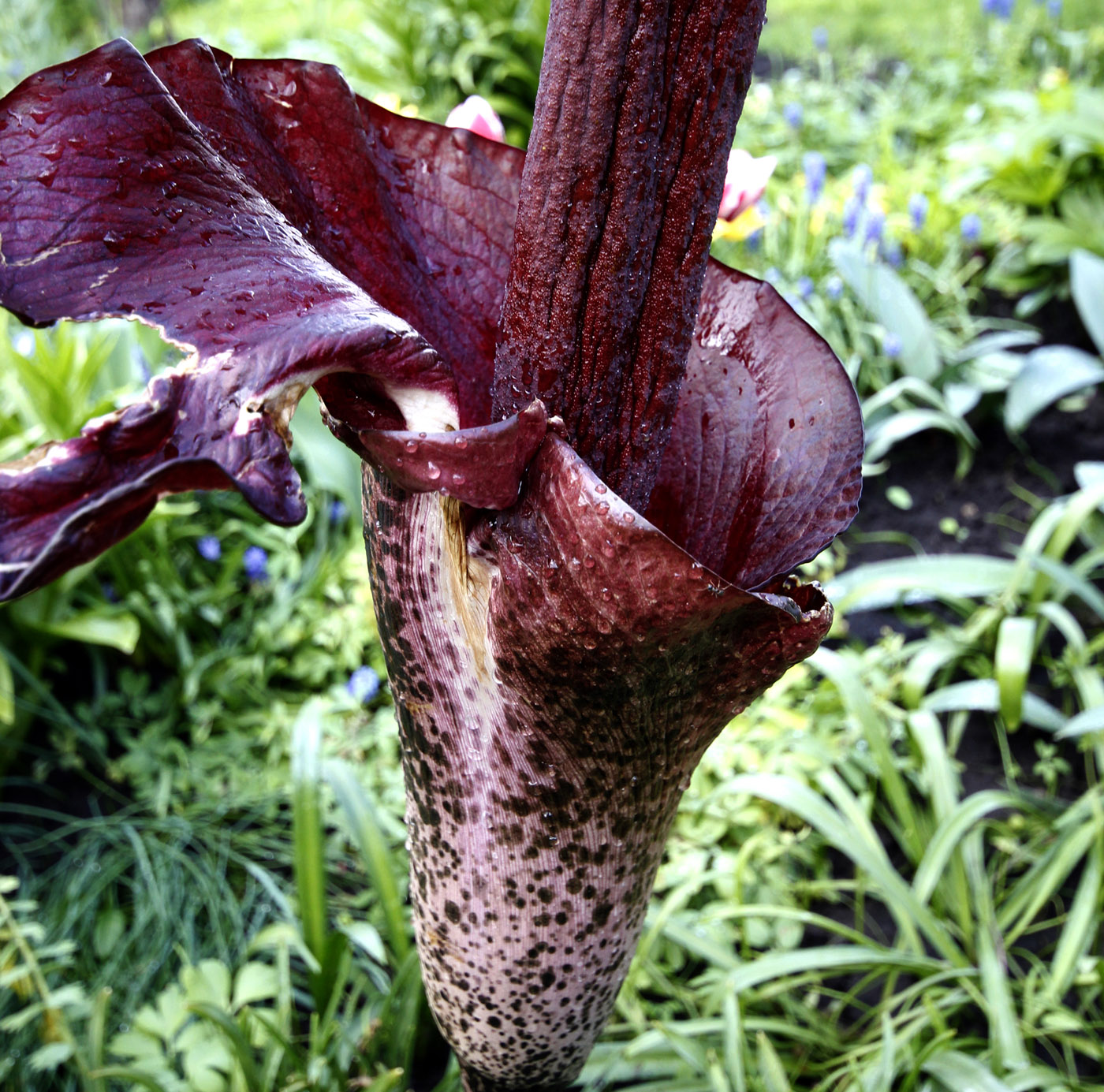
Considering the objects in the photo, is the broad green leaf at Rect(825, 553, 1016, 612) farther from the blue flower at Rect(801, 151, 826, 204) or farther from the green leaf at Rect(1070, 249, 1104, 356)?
the blue flower at Rect(801, 151, 826, 204)

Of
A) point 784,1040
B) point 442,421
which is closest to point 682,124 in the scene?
point 442,421

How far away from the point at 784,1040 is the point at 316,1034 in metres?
0.61

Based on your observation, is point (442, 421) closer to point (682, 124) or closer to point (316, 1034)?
point (682, 124)

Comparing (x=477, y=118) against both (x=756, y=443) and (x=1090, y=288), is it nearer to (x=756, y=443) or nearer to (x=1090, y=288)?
(x=756, y=443)

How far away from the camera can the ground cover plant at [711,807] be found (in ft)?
3.79

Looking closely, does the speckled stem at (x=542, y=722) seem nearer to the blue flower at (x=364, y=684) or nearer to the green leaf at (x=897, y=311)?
the blue flower at (x=364, y=684)

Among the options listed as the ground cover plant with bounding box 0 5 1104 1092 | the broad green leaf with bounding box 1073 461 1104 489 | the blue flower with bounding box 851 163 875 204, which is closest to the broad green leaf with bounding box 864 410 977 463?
the ground cover plant with bounding box 0 5 1104 1092

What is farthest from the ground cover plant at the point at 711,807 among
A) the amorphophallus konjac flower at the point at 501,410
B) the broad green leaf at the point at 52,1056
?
the amorphophallus konjac flower at the point at 501,410

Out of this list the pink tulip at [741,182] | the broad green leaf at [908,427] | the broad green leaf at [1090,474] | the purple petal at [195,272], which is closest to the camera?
the purple petal at [195,272]

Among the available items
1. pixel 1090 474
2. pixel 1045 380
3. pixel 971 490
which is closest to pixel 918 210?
pixel 1045 380

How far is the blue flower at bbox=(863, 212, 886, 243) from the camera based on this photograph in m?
2.35

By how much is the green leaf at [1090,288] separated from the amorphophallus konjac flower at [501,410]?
1985 mm

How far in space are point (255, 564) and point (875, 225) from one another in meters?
1.66

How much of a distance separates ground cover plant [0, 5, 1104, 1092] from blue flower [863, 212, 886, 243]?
0.12ft
